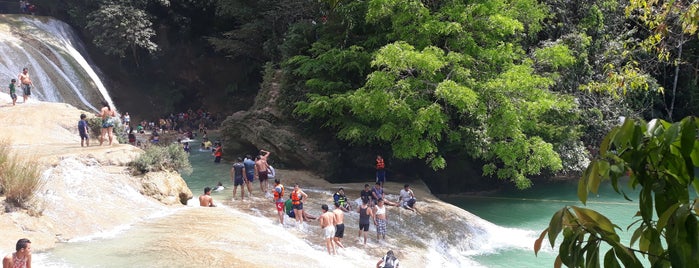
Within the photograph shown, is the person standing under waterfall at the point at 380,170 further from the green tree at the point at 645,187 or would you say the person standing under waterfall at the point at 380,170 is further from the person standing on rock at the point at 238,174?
the green tree at the point at 645,187

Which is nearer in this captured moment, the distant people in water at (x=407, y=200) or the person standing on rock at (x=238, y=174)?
the person standing on rock at (x=238, y=174)

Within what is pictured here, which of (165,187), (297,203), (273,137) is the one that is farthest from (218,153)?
(297,203)

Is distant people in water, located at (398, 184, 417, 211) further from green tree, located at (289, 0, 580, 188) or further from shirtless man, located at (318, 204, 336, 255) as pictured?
shirtless man, located at (318, 204, 336, 255)

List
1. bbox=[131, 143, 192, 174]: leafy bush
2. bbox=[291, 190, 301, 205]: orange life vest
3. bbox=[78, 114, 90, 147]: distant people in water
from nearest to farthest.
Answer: bbox=[291, 190, 301, 205]: orange life vest < bbox=[131, 143, 192, 174]: leafy bush < bbox=[78, 114, 90, 147]: distant people in water

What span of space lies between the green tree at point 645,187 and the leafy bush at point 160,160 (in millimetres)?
14121

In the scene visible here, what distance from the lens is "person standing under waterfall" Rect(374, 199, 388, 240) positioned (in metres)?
14.4

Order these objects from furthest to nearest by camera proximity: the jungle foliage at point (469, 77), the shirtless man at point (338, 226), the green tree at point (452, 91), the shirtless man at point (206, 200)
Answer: the jungle foliage at point (469, 77)
the green tree at point (452, 91)
the shirtless man at point (206, 200)
the shirtless man at point (338, 226)

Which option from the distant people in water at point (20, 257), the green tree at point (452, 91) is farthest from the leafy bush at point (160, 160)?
the distant people in water at point (20, 257)

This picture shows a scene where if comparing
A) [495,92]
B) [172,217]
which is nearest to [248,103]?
[495,92]

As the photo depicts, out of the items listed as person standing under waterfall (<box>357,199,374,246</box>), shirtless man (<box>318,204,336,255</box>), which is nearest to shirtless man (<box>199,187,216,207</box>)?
shirtless man (<box>318,204,336,255</box>)

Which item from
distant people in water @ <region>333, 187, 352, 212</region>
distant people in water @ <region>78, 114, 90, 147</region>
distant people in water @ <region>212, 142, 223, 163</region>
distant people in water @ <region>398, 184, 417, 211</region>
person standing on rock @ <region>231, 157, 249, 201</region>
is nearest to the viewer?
distant people in water @ <region>333, 187, 352, 212</region>

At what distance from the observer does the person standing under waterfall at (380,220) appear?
14448 millimetres

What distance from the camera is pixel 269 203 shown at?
53.6 ft

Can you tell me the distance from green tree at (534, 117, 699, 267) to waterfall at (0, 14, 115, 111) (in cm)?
2868
